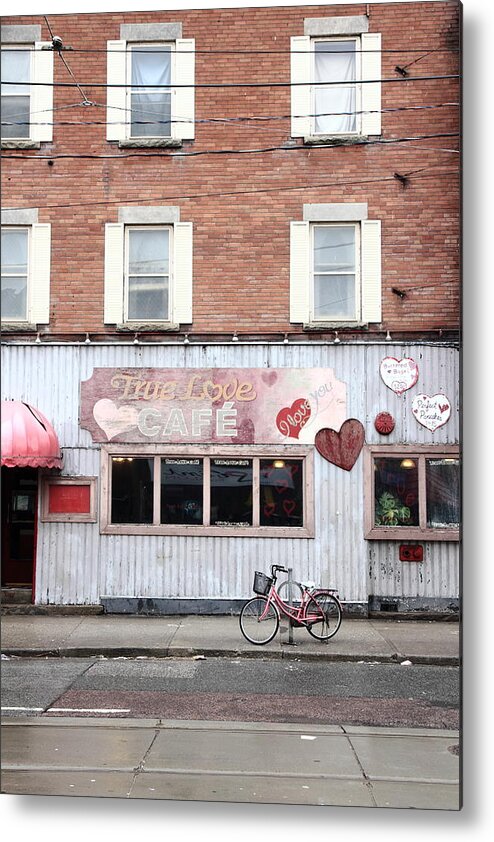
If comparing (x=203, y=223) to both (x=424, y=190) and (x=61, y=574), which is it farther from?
(x=61, y=574)

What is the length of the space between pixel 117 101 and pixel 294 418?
5.92ft

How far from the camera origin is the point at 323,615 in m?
3.92

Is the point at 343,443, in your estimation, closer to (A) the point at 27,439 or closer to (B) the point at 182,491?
(B) the point at 182,491

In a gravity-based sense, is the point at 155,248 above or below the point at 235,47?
below

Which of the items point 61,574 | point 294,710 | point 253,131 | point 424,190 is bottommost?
point 294,710

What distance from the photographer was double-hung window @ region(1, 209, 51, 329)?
4105mm

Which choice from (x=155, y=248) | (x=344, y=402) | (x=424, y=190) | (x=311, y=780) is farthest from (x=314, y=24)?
(x=311, y=780)

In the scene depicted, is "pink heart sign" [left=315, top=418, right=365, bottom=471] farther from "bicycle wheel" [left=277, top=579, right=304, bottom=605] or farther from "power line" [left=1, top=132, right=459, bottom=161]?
"power line" [left=1, top=132, right=459, bottom=161]

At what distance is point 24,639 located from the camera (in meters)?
4.18

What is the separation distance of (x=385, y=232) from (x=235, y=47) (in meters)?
1.20

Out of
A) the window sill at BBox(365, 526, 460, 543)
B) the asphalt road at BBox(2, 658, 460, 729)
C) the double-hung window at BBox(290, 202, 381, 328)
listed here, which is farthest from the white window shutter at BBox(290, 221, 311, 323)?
the asphalt road at BBox(2, 658, 460, 729)

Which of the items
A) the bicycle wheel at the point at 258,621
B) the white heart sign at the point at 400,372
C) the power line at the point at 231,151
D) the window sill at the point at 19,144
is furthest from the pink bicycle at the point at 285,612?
the window sill at the point at 19,144

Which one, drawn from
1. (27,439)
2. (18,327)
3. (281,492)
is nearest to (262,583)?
(281,492)

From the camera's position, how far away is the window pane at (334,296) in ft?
13.1
